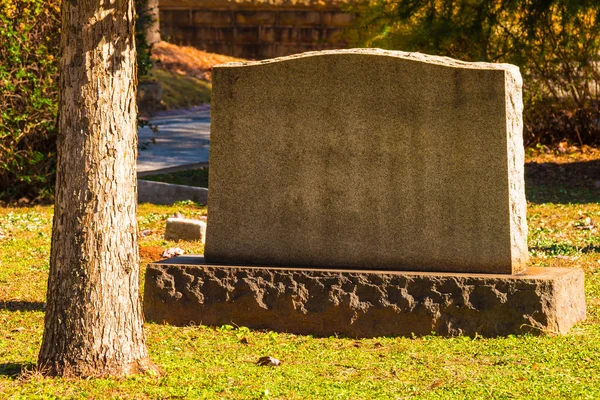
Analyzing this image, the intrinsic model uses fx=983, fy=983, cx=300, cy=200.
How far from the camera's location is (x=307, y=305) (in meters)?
6.31

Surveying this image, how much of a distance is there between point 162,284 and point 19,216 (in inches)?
218

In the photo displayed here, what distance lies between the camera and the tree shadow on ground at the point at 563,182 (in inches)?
492

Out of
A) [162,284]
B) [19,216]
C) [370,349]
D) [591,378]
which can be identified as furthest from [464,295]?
[19,216]

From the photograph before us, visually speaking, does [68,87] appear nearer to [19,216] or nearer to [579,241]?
[579,241]

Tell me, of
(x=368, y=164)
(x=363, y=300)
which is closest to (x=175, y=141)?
(x=368, y=164)

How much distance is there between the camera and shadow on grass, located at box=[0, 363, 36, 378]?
5.24 meters

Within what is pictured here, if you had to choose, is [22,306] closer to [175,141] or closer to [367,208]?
[367,208]

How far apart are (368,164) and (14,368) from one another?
2.51 meters

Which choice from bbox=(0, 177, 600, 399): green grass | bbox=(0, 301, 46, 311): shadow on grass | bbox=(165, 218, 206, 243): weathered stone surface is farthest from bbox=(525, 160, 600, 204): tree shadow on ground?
bbox=(0, 301, 46, 311): shadow on grass

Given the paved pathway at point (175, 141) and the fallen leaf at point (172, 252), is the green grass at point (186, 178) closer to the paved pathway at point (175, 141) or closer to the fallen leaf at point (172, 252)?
the paved pathway at point (175, 141)

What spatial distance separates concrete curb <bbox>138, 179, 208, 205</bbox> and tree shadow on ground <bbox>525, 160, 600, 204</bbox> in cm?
419

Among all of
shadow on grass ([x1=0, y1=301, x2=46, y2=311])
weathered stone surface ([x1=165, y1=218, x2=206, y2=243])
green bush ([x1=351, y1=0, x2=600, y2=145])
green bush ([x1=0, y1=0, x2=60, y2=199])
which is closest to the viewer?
shadow on grass ([x1=0, y1=301, x2=46, y2=311])

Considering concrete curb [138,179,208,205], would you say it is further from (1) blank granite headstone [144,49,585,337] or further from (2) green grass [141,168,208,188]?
(1) blank granite headstone [144,49,585,337]

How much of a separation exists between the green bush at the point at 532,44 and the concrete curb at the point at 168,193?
4.81 metres
